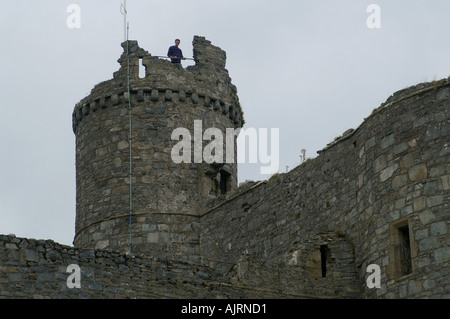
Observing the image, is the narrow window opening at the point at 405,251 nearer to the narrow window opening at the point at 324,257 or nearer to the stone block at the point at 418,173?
the stone block at the point at 418,173

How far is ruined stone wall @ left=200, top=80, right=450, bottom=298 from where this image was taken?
21516 mm

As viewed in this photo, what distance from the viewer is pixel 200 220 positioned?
29.1 meters

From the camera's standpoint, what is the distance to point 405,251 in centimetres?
2192

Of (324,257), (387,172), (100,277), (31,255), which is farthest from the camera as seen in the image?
(324,257)

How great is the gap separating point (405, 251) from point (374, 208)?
3.82 feet

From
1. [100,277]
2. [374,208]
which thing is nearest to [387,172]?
[374,208]

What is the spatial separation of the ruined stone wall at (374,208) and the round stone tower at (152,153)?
94.2 inches

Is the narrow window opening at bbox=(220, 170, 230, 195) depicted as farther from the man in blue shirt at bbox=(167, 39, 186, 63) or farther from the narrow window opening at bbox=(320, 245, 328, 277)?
the narrow window opening at bbox=(320, 245, 328, 277)

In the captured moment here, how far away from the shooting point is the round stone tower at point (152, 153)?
2888cm

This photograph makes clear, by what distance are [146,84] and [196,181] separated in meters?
2.55

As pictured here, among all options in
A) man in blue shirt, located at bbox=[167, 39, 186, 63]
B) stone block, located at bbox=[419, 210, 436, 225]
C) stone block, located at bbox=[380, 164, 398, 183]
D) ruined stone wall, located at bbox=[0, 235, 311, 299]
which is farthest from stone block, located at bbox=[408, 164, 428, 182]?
man in blue shirt, located at bbox=[167, 39, 186, 63]

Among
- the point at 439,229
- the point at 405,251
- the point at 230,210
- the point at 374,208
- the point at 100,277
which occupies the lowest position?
the point at 100,277

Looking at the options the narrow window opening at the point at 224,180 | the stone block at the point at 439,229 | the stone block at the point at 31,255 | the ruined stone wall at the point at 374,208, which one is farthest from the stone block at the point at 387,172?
the narrow window opening at the point at 224,180

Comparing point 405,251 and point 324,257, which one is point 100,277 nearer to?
point 324,257
